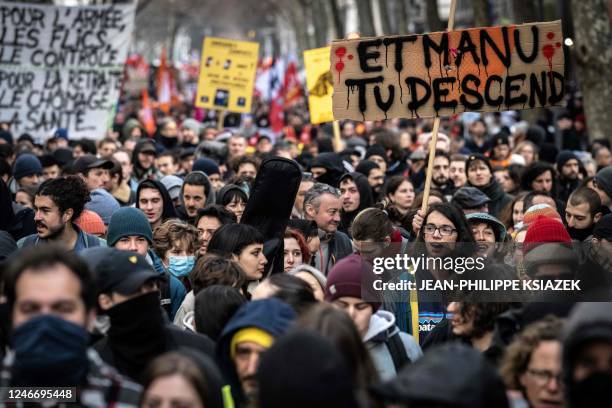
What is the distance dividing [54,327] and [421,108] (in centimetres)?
471

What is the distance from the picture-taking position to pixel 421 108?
819cm

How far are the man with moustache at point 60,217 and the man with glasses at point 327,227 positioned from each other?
161 cm

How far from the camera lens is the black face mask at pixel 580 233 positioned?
8430mm

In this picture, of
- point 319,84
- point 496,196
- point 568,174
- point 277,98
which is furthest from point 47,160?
point 277,98

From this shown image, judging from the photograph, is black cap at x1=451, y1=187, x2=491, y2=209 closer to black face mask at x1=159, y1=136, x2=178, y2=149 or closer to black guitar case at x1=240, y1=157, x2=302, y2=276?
black guitar case at x1=240, y1=157, x2=302, y2=276

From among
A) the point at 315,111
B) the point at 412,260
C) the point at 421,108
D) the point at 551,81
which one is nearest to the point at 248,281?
the point at 412,260

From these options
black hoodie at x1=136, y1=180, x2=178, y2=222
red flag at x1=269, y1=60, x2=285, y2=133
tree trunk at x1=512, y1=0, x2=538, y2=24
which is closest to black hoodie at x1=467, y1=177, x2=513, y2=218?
black hoodie at x1=136, y1=180, x2=178, y2=222

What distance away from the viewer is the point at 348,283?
5.54 m

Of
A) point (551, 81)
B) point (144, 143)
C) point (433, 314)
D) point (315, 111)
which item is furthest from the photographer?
point (315, 111)

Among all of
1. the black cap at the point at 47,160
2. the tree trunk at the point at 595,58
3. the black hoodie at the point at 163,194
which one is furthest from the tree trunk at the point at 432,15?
the black hoodie at the point at 163,194

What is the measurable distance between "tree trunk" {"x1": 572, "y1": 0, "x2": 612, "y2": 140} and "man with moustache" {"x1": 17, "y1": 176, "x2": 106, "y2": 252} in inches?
427

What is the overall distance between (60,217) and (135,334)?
2.95 m

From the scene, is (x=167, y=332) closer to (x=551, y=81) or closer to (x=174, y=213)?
(x=551, y=81)

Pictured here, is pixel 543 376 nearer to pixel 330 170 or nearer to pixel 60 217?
pixel 60 217
